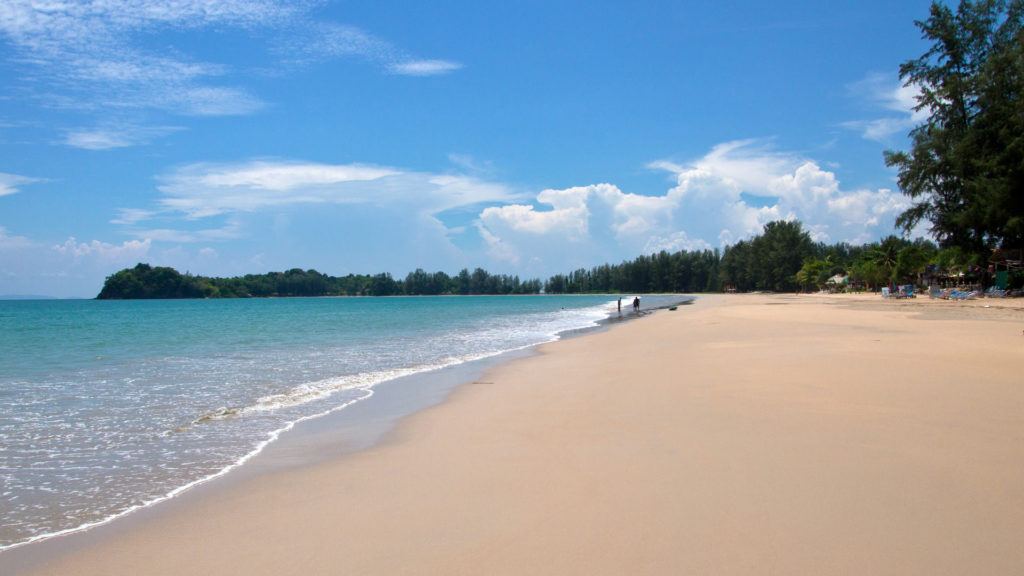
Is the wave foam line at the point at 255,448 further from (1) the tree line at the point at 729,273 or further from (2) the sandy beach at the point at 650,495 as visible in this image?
(1) the tree line at the point at 729,273

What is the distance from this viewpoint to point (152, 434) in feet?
21.8

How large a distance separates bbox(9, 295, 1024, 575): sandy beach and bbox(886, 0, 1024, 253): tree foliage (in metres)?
25.3

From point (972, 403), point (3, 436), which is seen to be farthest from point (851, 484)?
point (3, 436)

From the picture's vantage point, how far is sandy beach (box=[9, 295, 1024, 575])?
9.75 ft

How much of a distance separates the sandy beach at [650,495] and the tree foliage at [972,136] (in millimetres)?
25277

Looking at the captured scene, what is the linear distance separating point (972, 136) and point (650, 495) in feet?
108

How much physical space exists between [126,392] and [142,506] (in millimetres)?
6860

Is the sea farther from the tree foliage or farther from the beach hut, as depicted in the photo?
the beach hut

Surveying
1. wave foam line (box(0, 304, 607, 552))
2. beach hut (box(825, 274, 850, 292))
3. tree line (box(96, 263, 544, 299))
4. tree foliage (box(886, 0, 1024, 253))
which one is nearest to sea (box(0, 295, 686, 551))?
wave foam line (box(0, 304, 607, 552))

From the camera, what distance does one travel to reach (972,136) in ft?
87.8

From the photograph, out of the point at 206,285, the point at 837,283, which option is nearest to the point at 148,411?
the point at 837,283

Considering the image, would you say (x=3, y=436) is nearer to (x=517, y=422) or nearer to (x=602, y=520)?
(x=517, y=422)

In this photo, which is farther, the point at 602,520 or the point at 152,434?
the point at 152,434

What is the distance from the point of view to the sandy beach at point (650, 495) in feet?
9.75
